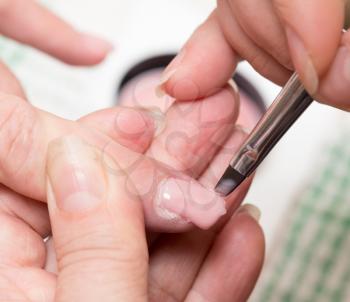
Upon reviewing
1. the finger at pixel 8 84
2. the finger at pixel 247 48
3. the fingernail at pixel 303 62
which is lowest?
the finger at pixel 8 84

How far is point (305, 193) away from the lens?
63cm

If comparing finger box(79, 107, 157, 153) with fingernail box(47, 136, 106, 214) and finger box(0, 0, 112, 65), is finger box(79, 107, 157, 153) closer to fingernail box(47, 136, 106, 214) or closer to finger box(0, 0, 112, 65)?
fingernail box(47, 136, 106, 214)

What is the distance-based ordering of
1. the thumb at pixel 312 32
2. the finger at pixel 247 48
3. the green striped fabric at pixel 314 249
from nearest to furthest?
1. the thumb at pixel 312 32
2. the finger at pixel 247 48
3. the green striped fabric at pixel 314 249

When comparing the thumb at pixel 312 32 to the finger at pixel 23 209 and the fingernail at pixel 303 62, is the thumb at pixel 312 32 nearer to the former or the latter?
the fingernail at pixel 303 62

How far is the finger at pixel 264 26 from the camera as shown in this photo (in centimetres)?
Answer: 35

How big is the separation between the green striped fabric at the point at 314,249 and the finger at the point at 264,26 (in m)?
0.26

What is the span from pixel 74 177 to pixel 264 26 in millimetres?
142

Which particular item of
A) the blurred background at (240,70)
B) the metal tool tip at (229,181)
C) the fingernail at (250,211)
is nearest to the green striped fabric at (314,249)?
the blurred background at (240,70)

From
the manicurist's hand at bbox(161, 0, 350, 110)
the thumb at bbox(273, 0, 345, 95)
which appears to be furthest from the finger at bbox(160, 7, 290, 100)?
the thumb at bbox(273, 0, 345, 95)

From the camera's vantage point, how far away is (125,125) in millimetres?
430

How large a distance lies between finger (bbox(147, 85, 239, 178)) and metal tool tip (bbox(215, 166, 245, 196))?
6 centimetres

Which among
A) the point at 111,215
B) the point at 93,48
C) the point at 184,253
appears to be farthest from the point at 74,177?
the point at 93,48

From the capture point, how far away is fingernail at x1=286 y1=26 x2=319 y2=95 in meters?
0.30

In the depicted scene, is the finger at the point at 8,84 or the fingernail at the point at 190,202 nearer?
the fingernail at the point at 190,202
